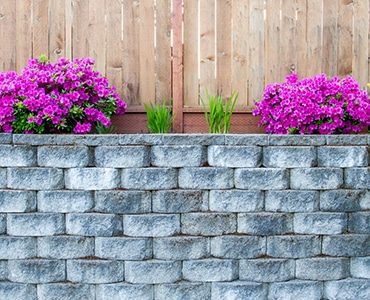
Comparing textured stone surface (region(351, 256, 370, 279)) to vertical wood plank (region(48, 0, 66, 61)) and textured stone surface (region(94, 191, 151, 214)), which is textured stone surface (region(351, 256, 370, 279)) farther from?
vertical wood plank (region(48, 0, 66, 61))

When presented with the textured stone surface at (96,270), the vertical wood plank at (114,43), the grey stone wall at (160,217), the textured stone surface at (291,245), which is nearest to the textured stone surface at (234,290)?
the grey stone wall at (160,217)

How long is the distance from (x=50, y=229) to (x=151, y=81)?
47.8 inches

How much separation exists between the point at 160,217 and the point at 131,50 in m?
1.21

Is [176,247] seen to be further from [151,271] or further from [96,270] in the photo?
[96,270]

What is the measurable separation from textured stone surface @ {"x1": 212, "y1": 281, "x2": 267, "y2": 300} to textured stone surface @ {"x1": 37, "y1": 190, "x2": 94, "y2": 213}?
34.8 inches

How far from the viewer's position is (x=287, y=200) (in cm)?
354

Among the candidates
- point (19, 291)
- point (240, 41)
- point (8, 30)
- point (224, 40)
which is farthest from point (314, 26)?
point (19, 291)

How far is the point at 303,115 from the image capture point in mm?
3680

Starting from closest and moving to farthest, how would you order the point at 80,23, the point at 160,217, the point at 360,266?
1. the point at 160,217
2. the point at 360,266
3. the point at 80,23

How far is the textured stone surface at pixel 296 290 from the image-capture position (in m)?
3.54

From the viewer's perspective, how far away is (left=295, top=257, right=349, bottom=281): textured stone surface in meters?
3.55

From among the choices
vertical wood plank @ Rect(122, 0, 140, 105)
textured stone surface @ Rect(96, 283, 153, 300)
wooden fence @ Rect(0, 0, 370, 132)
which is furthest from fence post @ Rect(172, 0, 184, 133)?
textured stone surface @ Rect(96, 283, 153, 300)

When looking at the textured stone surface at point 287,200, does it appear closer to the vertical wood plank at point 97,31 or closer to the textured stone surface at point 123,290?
the textured stone surface at point 123,290

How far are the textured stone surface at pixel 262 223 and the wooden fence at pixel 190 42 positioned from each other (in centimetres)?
81
